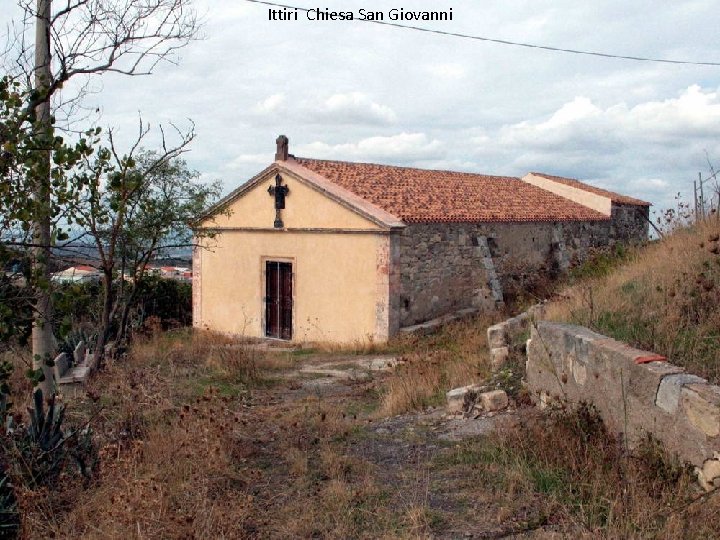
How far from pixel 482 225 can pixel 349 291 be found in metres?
4.15

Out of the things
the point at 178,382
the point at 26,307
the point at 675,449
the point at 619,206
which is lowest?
the point at 178,382

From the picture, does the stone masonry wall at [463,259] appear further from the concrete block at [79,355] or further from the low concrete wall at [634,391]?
the low concrete wall at [634,391]

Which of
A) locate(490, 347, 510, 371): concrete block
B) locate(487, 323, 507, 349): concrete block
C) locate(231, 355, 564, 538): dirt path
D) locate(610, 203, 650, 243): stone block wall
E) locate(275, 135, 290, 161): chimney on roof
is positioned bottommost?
locate(231, 355, 564, 538): dirt path

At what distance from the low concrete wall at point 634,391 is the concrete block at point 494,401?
42 centimetres

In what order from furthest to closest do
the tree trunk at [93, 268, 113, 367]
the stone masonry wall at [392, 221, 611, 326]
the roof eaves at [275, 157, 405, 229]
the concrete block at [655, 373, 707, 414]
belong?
the stone masonry wall at [392, 221, 611, 326] → the roof eaves at [275, 157, 405, 229] → the tree trunk at [93, 268, 113, 367] → the concrete block at [655, 373, 707, 414]

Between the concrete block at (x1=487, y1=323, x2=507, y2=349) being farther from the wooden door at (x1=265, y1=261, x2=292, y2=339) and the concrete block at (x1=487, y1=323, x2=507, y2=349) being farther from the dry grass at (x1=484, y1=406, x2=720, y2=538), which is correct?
the wooden door at (x1=265, y1=261, x2=292, y2=339)

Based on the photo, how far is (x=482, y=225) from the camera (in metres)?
16.7

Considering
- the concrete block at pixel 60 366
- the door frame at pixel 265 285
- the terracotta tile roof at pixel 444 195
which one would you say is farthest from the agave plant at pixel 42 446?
the door frame at pixel 265 285

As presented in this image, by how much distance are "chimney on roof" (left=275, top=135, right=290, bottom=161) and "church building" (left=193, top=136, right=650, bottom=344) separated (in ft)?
0.08

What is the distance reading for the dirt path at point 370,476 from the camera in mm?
4227

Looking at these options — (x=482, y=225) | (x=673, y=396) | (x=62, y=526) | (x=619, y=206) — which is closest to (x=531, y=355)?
(x=673, y=396)

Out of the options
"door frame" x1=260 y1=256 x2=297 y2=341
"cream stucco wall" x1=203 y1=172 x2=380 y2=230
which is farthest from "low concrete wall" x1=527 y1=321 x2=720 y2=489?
"door frame" x1=260 y1=256 x2=297 y2=341

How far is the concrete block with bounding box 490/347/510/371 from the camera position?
7770 millimetres

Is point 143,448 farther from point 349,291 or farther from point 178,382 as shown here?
point 349,291
